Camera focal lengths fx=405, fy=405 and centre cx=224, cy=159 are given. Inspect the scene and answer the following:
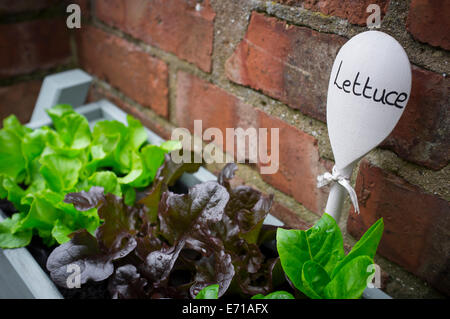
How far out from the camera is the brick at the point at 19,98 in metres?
0.91

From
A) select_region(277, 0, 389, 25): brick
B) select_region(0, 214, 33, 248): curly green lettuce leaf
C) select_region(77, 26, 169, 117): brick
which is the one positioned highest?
select_region(277, 0, 389, 25): brick

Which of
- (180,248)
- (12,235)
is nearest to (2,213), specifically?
(12,235)

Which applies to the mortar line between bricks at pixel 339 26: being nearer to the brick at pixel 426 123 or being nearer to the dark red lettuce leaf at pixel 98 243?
the brick at pixel 426 123

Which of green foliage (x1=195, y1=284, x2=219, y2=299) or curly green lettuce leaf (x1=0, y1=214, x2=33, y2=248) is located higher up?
green foliage (x1=195, y1=284, x2=219, y2=299)

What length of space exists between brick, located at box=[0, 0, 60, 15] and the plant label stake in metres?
0.72

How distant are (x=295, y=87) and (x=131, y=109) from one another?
0.45 metres

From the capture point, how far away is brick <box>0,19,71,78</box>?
85 centimetres

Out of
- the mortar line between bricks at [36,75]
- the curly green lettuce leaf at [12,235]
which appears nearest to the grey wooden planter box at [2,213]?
the curly green lettuce leaf at [12,235]

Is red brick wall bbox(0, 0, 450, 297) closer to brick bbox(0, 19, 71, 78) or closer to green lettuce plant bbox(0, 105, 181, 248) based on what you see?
brick bbox(0, 19, 71, 78)

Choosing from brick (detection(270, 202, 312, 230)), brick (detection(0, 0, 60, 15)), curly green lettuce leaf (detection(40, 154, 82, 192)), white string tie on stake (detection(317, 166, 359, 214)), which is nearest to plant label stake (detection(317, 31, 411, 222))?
white string tie on stake (detection(317, 166, 359, 214))

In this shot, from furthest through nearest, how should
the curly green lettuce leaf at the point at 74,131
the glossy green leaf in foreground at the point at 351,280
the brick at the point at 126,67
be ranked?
the brick at the point at 126,67, the curly green lettuce leaf at the point at 74,131, the glossy green leaf in foreground at the point at 351,280

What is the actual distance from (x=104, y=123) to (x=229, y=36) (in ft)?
0.81

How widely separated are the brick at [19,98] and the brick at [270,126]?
0.40m
